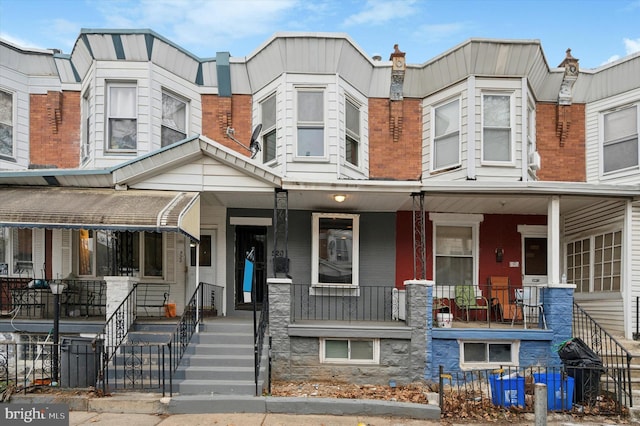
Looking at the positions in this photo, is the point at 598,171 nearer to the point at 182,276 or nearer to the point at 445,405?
the point at 445,405

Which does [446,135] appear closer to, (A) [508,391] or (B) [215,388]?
(A) [508,391]

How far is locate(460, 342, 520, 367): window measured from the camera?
9.09m

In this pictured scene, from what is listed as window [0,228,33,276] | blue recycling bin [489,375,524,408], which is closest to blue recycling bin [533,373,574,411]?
blue recycling bin [489,375,524,408]

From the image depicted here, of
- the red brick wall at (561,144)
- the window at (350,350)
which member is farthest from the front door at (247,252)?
the red brick wall at (561,144)

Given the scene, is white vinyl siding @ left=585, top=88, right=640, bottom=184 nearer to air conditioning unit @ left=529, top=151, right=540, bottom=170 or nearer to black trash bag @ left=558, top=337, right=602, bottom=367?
air conditioning unit @ left=529, top=151, right=540, bottom=170

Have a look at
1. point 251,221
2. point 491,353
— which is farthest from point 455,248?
point 251,221

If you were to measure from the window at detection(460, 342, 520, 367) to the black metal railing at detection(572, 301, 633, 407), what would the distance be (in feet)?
4.77

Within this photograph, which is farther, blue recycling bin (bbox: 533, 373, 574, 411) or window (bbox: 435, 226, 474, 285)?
window (bbox: 435, 226, 474, 285)

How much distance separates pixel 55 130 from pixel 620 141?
46.7 feet

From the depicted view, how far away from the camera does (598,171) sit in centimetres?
1156

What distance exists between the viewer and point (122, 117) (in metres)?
10.6

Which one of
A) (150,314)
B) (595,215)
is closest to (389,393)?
(150,314)

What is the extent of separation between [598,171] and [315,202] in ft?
24.1

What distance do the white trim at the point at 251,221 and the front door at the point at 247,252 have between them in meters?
0.14
